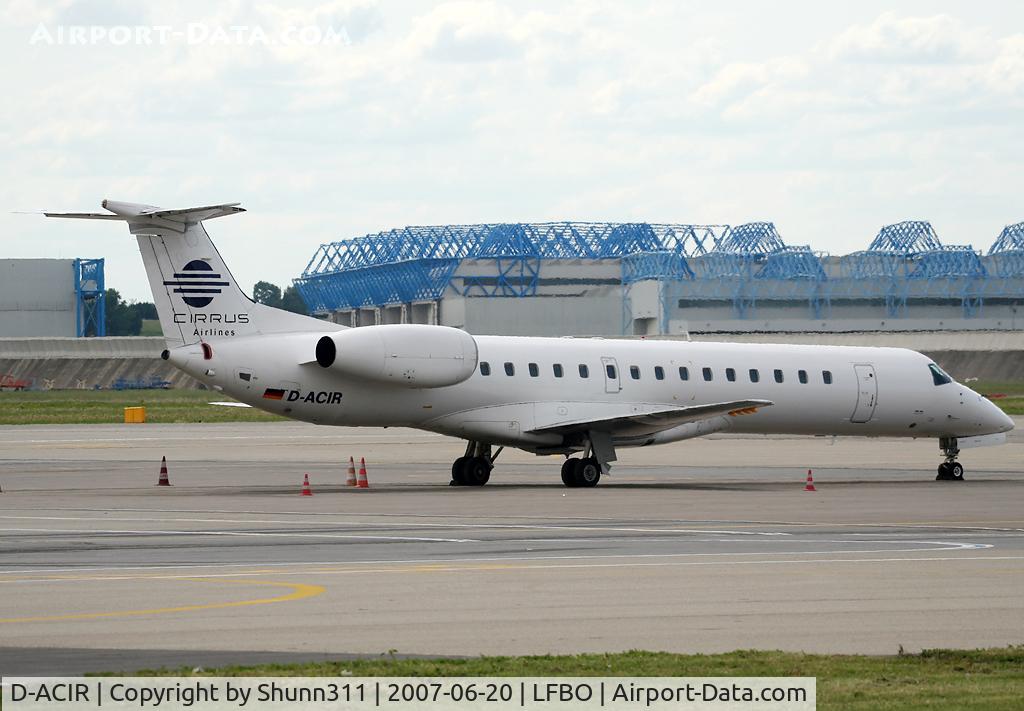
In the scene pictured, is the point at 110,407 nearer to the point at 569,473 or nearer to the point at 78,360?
the point at 78,360

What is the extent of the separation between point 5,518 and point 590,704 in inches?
670

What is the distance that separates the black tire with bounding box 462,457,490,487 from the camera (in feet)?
109

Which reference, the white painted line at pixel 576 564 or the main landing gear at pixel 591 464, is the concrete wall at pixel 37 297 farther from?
the white painted line at pixel 576 564

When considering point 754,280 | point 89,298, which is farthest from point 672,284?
point 89,298

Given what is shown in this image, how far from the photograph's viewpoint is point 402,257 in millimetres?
151750

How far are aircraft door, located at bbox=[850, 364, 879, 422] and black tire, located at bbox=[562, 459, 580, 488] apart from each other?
7839 millimetres

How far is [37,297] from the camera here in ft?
412

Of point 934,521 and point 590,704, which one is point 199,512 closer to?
point 934,521

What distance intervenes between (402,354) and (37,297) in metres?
101

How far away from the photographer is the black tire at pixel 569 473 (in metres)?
32.0

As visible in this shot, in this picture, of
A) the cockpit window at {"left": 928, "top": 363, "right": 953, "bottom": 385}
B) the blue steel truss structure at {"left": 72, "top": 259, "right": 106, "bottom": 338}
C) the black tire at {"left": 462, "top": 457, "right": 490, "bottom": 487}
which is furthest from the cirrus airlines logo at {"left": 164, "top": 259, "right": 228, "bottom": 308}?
the blue steel truss structure at {"left": 72, "top": 259, "right": 106, "bottom": 338}

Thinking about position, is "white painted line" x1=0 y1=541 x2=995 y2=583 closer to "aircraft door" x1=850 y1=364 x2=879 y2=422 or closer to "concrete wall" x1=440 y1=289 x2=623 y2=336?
"aircraft door" x1=850 y1=364 x2=879 y2=422

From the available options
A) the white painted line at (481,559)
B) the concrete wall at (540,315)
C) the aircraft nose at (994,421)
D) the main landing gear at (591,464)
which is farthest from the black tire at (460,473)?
the concrete wall at (540,315)

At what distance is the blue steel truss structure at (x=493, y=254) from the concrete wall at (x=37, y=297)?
95.4ft
